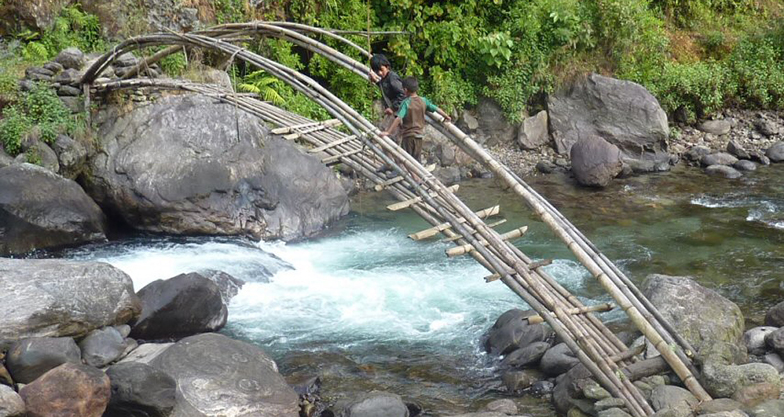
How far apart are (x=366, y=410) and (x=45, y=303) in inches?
114

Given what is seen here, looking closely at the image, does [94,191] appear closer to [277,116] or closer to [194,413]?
[277,116]

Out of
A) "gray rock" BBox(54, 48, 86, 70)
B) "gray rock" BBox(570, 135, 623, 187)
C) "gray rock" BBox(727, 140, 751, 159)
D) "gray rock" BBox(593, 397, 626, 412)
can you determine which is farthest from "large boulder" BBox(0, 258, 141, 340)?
"gray rock" BBox(727, 140, 751, 159)

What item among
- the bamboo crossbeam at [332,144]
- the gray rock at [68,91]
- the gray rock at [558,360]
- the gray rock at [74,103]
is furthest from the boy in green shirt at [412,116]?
the gray rock at [68,91]

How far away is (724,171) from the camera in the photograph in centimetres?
1454

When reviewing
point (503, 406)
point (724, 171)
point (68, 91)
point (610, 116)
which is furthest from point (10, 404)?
point (724, 171)

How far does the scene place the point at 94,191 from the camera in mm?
10828

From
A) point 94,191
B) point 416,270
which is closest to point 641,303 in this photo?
point 416,270

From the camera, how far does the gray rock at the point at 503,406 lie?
677 centimetres

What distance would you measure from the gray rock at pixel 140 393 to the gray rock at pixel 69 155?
5368mm

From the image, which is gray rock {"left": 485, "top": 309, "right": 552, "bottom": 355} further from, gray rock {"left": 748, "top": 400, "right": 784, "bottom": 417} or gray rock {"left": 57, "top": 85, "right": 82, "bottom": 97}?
gray rock {"left": 57, "top": 85, "right": 82, "bottom": 97}

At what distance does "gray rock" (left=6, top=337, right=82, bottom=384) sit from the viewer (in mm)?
6309

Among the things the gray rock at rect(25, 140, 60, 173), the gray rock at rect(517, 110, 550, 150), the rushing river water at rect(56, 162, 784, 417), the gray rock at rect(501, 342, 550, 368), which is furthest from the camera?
the gray rock at rect(517, 110, 550, 150)

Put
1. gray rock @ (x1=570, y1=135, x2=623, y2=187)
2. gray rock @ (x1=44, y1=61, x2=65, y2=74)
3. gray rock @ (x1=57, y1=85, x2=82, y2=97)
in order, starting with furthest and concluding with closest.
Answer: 1. gray rock @ (x1=570, y1=135, x2=623, y2=187)
2. gray rock @ (x1=44, y1=61, x2=65, y2=74)
3. gray rock @ (x1=57, y1=85, x2=82, y2=97)

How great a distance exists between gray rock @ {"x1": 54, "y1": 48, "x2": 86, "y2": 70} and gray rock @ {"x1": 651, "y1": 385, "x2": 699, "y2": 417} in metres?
9.72
